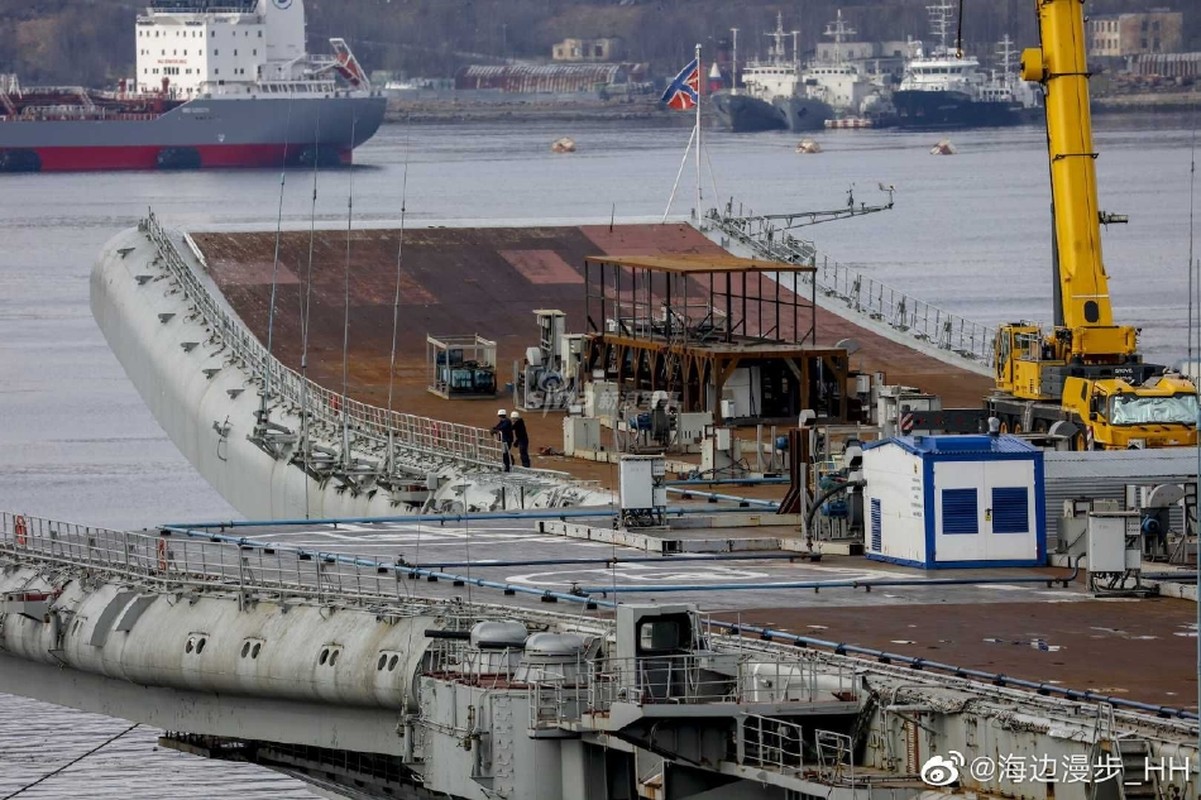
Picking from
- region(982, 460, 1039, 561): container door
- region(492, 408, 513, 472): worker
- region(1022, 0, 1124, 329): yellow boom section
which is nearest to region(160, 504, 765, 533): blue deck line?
region(982, 460, 1039, 561): container door

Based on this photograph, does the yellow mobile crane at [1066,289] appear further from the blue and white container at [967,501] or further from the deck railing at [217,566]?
the deck railing at [217,566]

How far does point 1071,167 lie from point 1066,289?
7.72ft

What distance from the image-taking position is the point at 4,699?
5484cm

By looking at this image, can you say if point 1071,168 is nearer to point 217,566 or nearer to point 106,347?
point 217,566

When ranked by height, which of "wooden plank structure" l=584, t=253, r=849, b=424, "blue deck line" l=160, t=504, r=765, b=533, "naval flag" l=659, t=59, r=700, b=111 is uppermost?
"naval flag" l=659, t=59, r=700, b=111

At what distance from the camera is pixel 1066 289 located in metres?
52.8

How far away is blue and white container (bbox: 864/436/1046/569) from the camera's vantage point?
36.9 m

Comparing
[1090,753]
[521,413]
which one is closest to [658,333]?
[521,413]

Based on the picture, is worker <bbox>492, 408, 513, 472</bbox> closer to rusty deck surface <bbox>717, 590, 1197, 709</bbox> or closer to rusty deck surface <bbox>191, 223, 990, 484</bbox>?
rusty deck surface <bbox>191, 223, 990, 484</bbox>

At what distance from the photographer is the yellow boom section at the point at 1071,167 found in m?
52.6

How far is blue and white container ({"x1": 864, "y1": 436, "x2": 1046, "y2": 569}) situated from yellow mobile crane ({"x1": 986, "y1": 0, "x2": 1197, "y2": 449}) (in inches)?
503

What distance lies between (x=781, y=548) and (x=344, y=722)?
8.66 m

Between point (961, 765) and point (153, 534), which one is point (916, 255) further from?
point (961, 765)

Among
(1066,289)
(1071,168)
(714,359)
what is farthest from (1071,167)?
(714,359)
